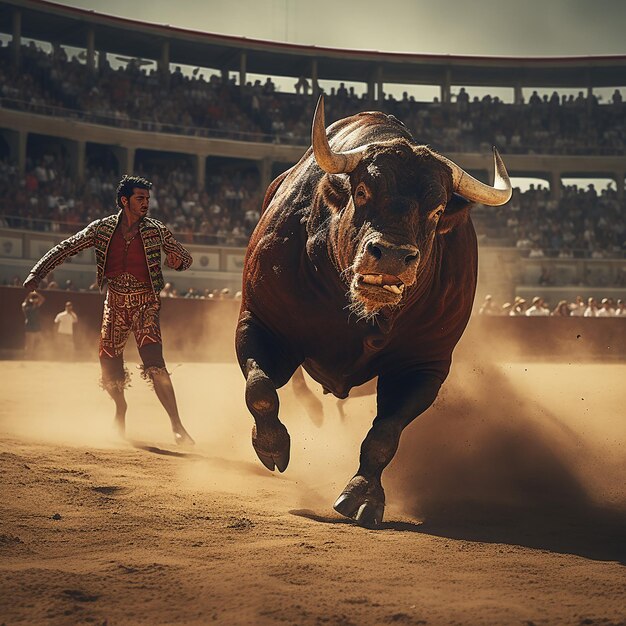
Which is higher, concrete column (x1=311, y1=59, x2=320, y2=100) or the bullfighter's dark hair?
concrete column (x1=311, y1=59, x2=320, y2=100)

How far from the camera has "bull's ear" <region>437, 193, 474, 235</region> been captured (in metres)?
4.17

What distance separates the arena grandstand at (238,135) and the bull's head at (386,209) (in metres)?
17.6

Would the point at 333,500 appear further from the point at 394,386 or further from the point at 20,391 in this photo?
the point at 20,391

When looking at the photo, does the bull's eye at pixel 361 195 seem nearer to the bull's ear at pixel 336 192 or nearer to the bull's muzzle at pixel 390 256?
the bull's ear at pixel 336 192

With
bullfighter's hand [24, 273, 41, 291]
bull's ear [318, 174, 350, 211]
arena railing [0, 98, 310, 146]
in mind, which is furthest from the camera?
arena railing [0, 98, 310, 146]

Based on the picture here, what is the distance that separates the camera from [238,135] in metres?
30.6

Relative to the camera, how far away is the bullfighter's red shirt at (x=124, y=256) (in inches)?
238

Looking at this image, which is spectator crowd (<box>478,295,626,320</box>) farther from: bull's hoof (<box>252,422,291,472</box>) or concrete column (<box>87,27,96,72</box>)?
bull's hoof (<box>252,422,291,472</box>)

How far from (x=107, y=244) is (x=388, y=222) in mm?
2836

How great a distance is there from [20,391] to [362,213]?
19.5 ft

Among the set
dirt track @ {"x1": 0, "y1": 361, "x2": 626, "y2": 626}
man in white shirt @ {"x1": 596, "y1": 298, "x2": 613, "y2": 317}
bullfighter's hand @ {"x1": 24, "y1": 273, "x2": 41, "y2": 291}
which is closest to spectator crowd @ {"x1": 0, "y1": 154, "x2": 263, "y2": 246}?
man in white shirt @ {"x1": 596, "y1": 298, "x2": 613, "y2": 317}

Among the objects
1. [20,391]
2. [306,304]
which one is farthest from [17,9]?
[306,304]

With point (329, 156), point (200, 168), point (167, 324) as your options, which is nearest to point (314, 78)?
point (200, 168)

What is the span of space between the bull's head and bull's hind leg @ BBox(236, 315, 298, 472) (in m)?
0.52
